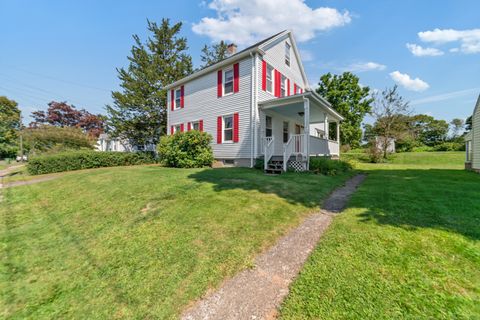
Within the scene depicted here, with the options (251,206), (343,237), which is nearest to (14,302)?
(251,206)

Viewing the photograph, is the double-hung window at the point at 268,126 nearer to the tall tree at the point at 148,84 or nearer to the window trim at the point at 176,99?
the window trim at the point at 176,99

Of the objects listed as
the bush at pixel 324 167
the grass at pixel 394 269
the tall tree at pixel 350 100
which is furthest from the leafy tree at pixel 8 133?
the tall tree at pixel 350 100

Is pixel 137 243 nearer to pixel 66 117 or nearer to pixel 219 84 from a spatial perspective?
pixel 219 84

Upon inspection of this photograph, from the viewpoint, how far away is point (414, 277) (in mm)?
2328

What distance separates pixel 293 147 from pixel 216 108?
5665 mm

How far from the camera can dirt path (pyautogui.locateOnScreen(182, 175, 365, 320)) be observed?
2088 mm

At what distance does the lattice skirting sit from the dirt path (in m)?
6.49

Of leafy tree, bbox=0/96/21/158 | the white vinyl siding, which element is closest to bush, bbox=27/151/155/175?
the white vinyl siding

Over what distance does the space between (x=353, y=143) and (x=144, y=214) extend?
2719 cm

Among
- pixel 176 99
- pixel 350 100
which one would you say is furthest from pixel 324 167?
pixel 350 100

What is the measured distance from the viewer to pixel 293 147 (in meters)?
10.6

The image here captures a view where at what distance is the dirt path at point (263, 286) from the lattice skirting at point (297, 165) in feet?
21.3

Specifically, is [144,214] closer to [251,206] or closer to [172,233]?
[172,233]

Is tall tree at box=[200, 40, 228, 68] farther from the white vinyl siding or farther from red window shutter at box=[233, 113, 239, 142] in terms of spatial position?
red window shutter at box=[233, 113, 239, 142]
